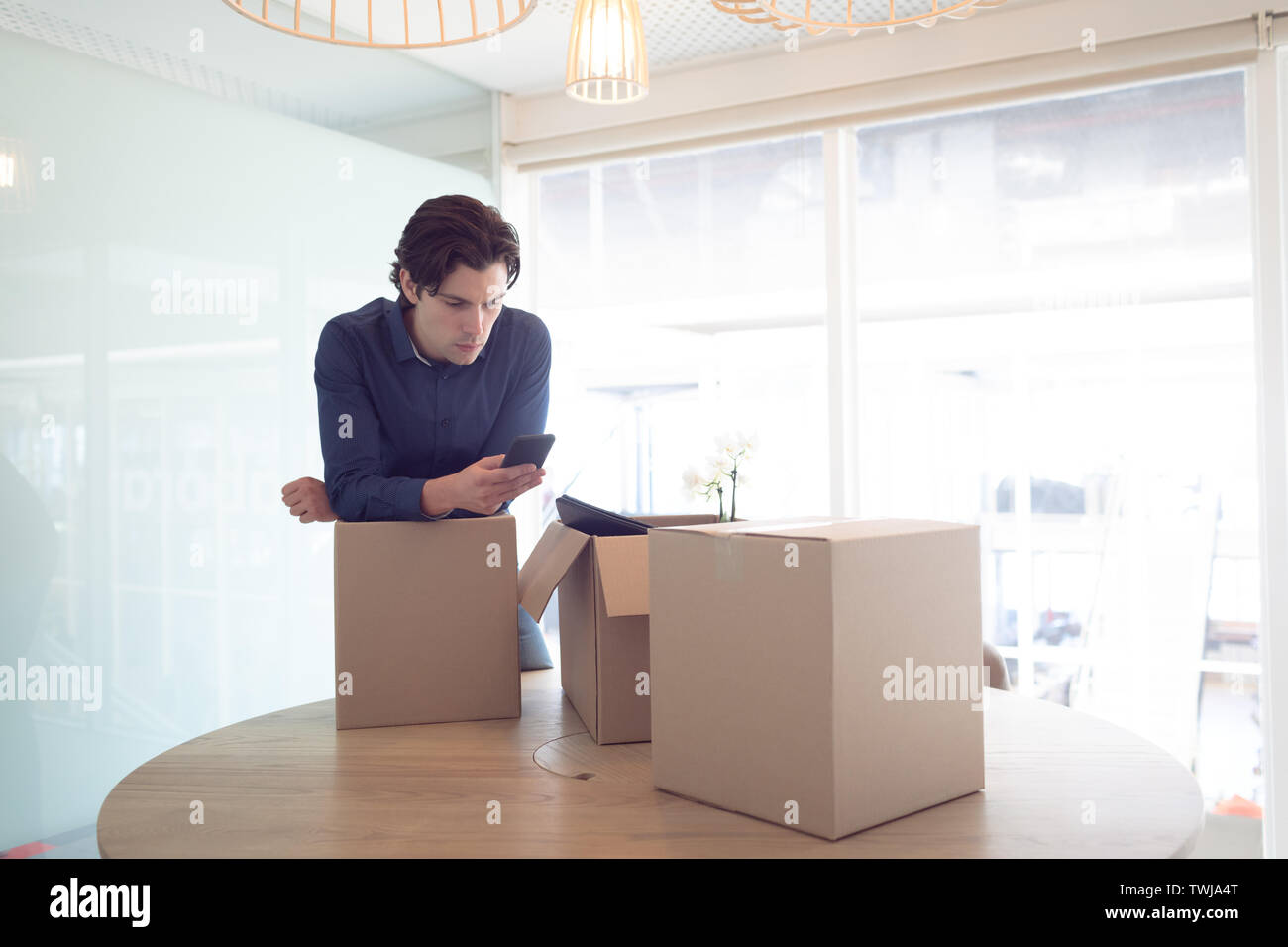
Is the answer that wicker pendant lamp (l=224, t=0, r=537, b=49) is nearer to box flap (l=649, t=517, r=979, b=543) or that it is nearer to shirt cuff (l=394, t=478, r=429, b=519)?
shirt cuff (l=394, t=478, r=429, b=519)

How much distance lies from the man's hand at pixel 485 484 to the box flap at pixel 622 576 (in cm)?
15

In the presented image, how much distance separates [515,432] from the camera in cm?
163

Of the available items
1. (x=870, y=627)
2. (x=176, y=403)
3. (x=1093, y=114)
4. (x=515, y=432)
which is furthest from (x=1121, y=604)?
(x=176, y=403)

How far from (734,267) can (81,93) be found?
2017mm

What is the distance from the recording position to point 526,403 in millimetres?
1643

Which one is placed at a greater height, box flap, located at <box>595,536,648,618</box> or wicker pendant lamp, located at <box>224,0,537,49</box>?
wicker pendant lamp, located at <box>224,0,537,49</box>

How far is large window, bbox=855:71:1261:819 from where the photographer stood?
9.12 feet

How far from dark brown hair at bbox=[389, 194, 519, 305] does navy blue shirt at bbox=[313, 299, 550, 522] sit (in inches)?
4.5

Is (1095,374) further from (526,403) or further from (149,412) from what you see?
(149,412)

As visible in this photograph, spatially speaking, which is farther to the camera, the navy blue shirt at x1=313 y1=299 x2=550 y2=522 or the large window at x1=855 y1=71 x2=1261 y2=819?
the large window at x1=855 y1=71 x2=1261 y2=819

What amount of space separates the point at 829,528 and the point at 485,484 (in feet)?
1.60

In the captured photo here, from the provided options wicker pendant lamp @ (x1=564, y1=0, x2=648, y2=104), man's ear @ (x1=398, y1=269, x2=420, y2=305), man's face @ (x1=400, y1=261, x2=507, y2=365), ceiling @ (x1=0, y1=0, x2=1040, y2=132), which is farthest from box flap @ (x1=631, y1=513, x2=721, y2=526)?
ceiling @ (x1=0, y1=0, x2=1040, y2=132)

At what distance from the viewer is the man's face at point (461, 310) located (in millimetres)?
1439
